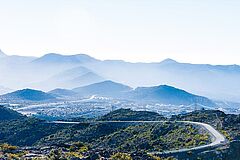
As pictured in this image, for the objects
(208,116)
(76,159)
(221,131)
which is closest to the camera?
(76,159)

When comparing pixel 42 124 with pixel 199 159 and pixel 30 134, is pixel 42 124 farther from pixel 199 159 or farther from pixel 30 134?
pixel 199 159

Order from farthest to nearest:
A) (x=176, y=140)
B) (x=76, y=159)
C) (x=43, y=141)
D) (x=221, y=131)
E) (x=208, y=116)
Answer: (x=208, y=116) → (x=43, y=141) → (x=221, y=131) → (x=176, y=140) → (x=76, y=159)

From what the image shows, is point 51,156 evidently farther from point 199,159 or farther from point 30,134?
point 30,134

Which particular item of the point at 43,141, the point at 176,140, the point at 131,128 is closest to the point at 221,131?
the point at 176,140

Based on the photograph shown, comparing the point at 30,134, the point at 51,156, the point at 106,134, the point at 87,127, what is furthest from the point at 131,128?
Result: the point at 51,156

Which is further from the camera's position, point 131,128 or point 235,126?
point 131,128

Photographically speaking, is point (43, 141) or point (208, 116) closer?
point (43, 141)

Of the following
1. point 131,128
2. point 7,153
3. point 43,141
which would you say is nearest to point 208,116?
point 131,128

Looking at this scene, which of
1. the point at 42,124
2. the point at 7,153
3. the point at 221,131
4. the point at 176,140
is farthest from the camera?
the point at 42,124

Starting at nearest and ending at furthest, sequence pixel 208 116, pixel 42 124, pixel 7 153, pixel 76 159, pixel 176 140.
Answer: pixel 76 159, pixel 7 153, pixel 176 140, pixel 208 116, pixel 42 124
